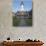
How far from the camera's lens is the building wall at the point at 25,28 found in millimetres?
3203

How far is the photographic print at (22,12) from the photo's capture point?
10.5 feet

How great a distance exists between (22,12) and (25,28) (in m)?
0.35

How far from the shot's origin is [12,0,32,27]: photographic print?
10.5 ft

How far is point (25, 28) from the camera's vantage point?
3256 mm

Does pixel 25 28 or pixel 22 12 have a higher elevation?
pixel 22 12

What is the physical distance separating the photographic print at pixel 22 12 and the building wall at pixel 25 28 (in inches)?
3.5

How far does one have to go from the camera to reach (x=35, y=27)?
326cm

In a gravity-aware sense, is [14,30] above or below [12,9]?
below

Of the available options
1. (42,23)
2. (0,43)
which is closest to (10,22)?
(0,43)

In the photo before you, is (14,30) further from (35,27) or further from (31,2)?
(31,2)

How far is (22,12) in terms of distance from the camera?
3.21m

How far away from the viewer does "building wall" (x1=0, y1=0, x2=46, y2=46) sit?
3.20m

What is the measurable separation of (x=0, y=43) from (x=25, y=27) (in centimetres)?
63

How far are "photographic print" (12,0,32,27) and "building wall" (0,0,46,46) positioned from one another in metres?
0.09
